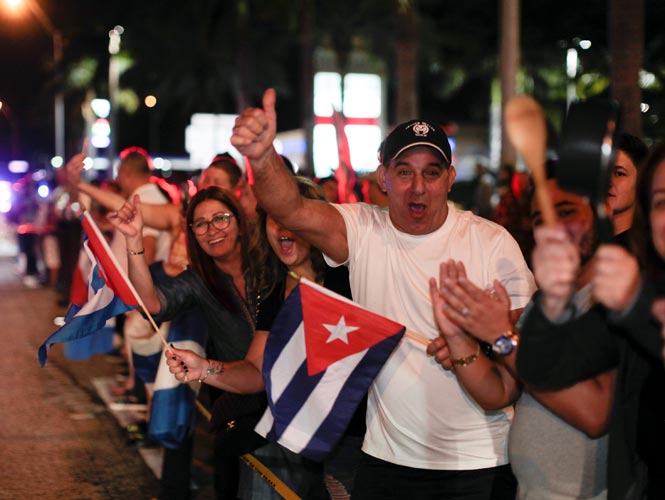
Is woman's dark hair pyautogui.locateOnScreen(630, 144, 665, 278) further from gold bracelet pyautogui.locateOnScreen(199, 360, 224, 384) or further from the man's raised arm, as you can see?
gold bracelet pyautogui.locateOnScreen(199, 360, 224, 384)

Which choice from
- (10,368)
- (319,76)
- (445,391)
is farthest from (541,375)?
(319,76)

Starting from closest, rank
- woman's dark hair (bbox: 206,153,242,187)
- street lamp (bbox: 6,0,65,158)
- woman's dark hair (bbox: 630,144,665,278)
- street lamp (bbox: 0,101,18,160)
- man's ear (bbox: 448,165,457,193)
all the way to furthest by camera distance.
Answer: woman's dark hair (bbox: 630,144,665,278) < man's ear (bbox: 448,165,457,193) < woman's dark hair (bbox: 206,153,242,187) < street lamp (bbox: 6,0,65,158) < street lamp (bbox: 0,101,18,160)

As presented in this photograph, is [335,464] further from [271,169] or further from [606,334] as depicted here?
[606,334]

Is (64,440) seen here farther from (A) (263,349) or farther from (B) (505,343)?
(B) (505,343)

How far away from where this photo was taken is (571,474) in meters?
2.88

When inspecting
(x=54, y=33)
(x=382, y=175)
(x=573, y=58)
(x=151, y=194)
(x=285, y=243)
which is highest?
(x=54, y=33)

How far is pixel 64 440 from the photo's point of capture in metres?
7.80

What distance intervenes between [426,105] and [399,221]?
5583 centimetres

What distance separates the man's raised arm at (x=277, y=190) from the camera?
3229 millimetres

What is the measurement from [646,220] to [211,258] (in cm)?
314

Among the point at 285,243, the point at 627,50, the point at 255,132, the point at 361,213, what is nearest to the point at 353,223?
the point at 361,213

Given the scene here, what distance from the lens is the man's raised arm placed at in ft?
10.6

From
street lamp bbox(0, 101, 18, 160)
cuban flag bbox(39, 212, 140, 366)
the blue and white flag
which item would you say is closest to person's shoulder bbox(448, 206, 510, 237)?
cuban flag bbox(39, 212, 140, 366)

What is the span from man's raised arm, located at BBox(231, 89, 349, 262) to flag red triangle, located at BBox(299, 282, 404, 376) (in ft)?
0.66
